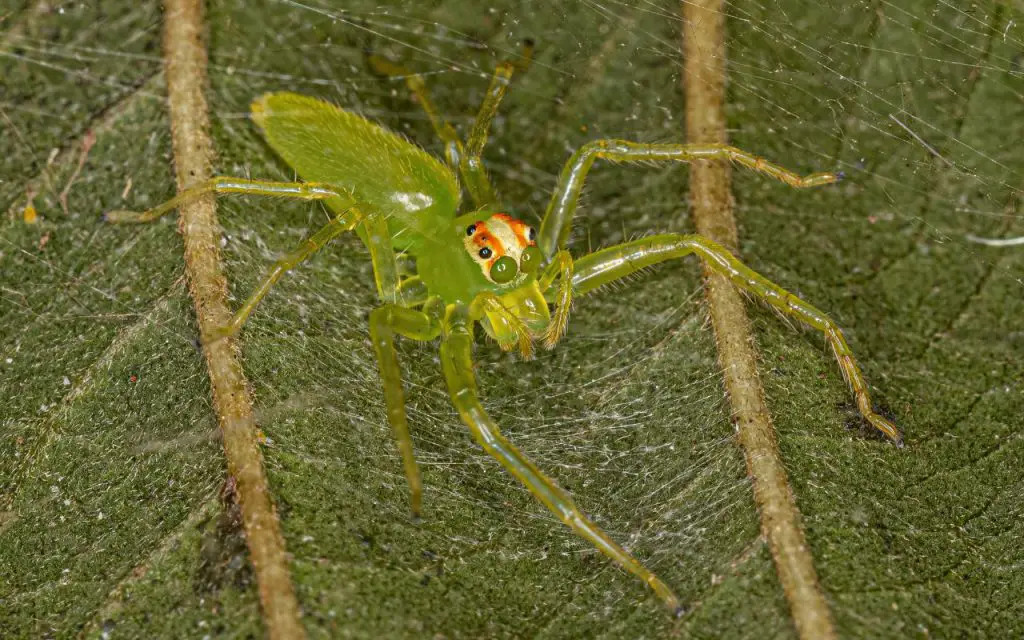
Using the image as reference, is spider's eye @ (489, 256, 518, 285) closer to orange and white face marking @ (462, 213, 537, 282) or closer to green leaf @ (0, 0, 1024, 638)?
orange and white face marking @ (462, 213, 537, 282)

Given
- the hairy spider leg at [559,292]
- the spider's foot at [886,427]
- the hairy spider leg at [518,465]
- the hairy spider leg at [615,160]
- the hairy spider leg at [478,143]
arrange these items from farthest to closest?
the hairy spider leg at [478,143]
the hairy spider leg at [615,160]
the hairy spider leg at [559,292]
the spider's foot at [886,427]
the hairy spider leg at [518,465]

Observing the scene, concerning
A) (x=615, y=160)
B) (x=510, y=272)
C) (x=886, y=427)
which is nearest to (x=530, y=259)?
(x=510, y=272)

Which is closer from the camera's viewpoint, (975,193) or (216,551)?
(216,551)

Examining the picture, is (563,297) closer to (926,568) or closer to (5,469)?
(926,568)

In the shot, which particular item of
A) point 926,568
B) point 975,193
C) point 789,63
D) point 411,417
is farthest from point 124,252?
point 975,193

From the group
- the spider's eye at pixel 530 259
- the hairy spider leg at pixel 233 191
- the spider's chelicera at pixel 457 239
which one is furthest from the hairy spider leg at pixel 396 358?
the hairy spider leg at pixel 233 191

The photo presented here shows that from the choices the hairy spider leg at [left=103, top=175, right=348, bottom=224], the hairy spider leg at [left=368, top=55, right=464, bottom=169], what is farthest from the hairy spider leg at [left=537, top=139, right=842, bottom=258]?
the hairy spider leg at [left=103, top=175, right=348, bottom=224]

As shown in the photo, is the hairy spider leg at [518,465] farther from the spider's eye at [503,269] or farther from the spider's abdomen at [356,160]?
the spider's abdomen at [356,160]
